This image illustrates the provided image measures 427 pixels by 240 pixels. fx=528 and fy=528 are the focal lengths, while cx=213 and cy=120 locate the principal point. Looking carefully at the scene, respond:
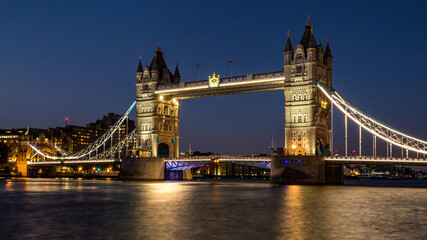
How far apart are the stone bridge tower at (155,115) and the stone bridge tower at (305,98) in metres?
26.1

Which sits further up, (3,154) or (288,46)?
(288,46)

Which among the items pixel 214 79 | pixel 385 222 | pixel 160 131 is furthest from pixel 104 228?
pixel 160 131

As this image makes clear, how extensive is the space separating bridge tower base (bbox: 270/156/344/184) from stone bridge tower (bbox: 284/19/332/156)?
2661mm

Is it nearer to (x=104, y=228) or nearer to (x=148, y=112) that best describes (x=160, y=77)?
(x=148, y=112)

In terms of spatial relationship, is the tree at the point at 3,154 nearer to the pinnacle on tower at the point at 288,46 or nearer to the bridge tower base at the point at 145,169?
the bridge tower base at the point at 145,169

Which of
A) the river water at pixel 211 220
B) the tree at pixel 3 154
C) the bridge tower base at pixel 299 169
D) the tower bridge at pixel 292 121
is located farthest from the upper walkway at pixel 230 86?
the tree at pixel 3 154

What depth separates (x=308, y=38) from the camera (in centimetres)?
7306

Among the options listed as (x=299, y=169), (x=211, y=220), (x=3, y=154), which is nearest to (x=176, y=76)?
(x=299, y=169)

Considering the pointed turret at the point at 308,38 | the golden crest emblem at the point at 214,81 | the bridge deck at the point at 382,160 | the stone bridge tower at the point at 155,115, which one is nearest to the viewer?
the bridge deck at the point at 382,160

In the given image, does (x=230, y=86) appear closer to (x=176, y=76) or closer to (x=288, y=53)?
(x=288, y=53)

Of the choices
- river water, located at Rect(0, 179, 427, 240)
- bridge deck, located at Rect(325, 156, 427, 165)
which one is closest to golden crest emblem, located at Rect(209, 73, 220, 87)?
bridge deck, located at Rect(325, 156, 427, 165)

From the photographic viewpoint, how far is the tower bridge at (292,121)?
67188 millimetres

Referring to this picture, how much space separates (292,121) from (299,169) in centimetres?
775

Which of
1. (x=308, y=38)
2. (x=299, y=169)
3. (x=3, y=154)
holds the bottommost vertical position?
(x=299, y=169)
